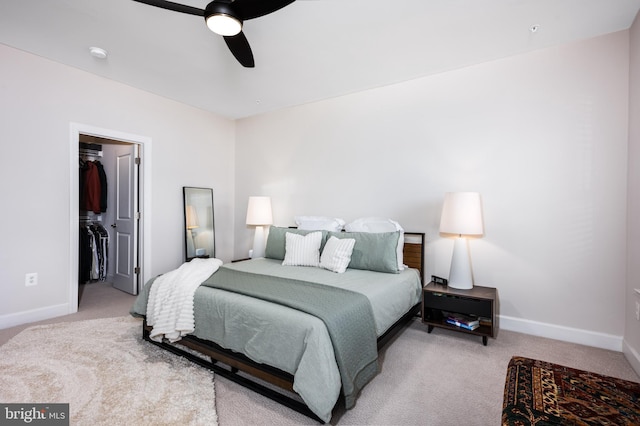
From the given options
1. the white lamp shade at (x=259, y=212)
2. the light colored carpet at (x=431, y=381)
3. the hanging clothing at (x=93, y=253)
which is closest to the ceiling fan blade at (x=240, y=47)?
the white lamp shade at (x=259, y=212)

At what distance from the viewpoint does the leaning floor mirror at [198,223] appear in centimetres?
464

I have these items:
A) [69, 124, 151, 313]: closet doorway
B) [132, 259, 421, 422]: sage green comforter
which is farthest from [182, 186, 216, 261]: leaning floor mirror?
[132, 259, 421, 422]: sage green comforter

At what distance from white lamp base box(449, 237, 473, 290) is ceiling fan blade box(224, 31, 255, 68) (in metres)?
2.54

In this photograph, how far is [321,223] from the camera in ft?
12.8

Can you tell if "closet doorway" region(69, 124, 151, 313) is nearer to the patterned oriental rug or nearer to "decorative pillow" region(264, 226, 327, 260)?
"decorative pillow" region(264, 226, 327, 260)

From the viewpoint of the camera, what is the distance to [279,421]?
1774 millimetres

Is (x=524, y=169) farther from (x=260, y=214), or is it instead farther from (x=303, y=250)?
(x=260, y=214)

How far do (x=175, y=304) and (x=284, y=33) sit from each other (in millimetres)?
2440

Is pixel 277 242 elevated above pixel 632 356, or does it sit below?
above

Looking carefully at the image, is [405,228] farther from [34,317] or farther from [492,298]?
[34,317]

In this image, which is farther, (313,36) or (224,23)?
(313,36)

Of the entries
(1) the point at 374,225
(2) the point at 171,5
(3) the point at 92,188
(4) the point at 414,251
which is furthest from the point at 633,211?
(3) the point at 92,188

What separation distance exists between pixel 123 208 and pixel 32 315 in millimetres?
1715

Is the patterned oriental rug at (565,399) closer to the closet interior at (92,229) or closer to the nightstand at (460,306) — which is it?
the nightstand at (460,306)
